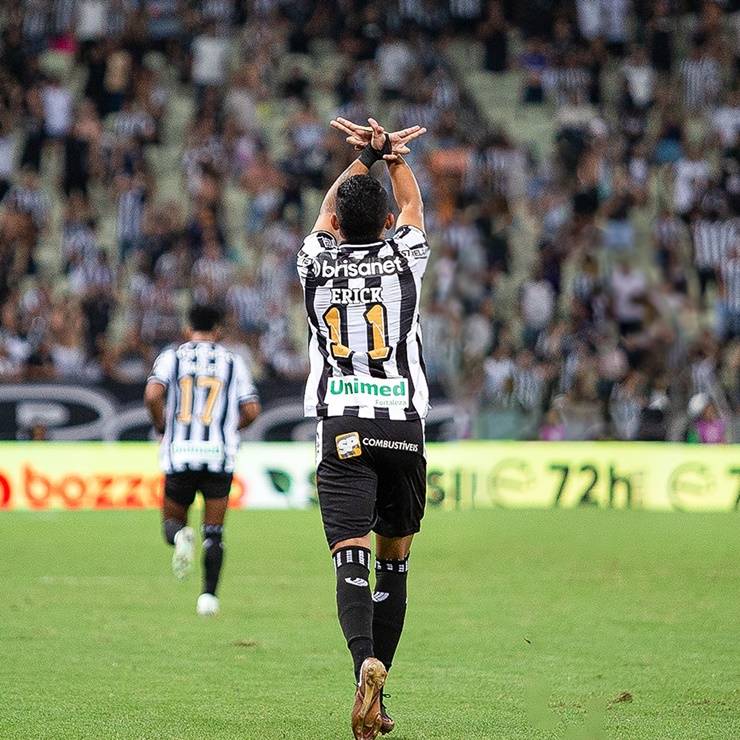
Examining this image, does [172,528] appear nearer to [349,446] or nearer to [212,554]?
[212,554]

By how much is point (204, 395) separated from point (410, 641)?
2.47m

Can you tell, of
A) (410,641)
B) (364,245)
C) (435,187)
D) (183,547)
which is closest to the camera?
(364,245)

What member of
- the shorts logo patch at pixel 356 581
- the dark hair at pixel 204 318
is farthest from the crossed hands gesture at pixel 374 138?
the dark hair at pixel 204 318

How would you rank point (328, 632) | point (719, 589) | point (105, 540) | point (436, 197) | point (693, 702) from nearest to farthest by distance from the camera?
1. point (693, 702)
2. point (328, 632)
3. point (719, 589)
4. point (105, 540)
5. point (436, 197)

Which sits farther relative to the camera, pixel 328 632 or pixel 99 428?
pixel 99 428

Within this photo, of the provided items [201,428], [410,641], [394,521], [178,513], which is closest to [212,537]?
[178,513]

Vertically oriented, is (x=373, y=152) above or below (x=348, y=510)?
above

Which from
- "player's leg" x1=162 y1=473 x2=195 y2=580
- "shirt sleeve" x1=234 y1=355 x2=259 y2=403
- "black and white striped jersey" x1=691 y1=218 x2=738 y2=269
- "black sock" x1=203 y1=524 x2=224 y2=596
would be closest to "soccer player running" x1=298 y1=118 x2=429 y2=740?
"black sock" x1=203 y1=524 x2=224 y2=596

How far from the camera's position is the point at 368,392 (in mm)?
6199

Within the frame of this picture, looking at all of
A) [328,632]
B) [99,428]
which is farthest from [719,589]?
[99,428]

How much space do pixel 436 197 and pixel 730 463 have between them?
282 inches

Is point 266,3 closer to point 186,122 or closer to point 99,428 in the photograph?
point 186,122

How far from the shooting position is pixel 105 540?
15.0m

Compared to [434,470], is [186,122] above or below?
above
